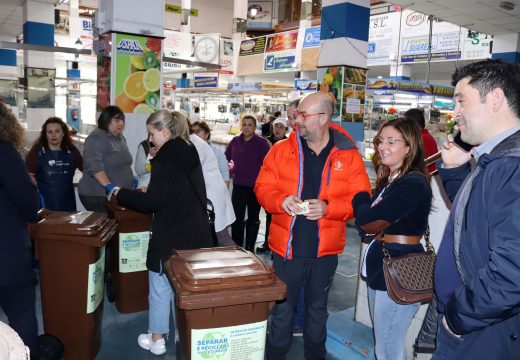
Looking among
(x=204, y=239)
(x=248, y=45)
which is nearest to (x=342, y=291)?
(x=204, y=239)

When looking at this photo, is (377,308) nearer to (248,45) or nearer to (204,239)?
(204,239)

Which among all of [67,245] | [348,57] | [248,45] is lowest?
[67,245]

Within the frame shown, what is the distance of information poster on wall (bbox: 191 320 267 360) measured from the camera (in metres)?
1.97

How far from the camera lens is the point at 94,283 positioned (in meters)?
2.72

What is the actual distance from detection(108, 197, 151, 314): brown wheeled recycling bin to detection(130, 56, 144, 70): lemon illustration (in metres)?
2.12

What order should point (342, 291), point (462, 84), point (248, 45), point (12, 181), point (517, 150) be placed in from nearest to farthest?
point (517, 150)
point (462, 84)
point (12, 181)
point (342, 291)
point (248, 45)

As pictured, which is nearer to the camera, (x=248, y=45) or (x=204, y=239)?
(x=204, y=239)

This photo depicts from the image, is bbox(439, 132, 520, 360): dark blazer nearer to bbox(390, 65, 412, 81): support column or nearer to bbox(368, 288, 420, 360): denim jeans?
bbox(368, 288, 420, 360): denim jeans

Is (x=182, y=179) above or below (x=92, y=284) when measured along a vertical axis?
above

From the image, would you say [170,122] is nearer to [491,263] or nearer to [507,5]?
[491,263]

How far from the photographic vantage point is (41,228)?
2.60m

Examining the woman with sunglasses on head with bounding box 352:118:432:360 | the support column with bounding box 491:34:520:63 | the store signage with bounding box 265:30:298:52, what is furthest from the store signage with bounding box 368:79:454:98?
the woman with sunglasses on head with bounding box 352:118:432:360

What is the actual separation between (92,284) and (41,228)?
460mm

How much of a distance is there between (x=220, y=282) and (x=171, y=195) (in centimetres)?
76
